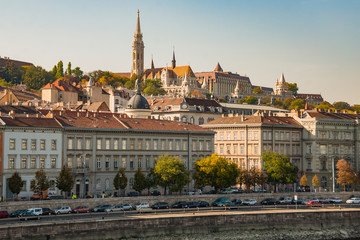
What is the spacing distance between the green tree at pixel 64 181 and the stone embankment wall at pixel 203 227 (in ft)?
58.7

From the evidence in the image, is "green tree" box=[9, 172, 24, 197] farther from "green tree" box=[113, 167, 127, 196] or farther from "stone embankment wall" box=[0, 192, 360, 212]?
"green tree" box=[113, 167, 127, 196]

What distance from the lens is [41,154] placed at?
7644 cm

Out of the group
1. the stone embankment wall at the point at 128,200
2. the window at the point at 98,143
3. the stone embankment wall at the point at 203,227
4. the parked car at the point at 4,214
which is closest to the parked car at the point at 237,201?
the stone embankment wall at the point at 128,200

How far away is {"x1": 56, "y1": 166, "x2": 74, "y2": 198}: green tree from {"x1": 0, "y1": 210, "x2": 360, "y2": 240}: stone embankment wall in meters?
17.9

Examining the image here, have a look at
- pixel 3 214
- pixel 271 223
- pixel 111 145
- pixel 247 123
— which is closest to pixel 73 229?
pixel 3 214

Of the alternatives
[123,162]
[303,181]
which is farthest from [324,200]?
[123,162]

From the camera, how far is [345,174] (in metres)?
98.9

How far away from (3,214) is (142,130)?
30080mm

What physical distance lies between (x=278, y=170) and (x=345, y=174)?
1300 cm

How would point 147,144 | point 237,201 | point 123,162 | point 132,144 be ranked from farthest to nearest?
point 147,144 < point 132,144 < point 123,162 < point 237,201

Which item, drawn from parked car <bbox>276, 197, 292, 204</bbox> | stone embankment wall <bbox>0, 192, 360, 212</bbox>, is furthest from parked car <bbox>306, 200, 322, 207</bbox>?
stone embankment wall <bbox>0, 192, 360, 212</bbox>

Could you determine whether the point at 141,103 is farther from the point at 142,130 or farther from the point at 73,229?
the point at 73,229

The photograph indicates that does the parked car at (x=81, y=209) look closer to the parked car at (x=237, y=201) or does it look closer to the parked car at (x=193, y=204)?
the parked car at (x=193, y=204)

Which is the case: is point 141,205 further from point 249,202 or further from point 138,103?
point 138,103
